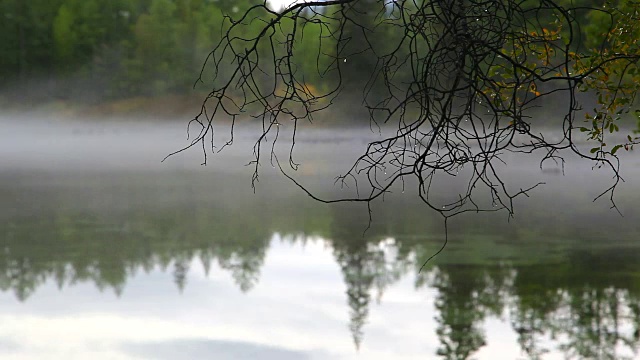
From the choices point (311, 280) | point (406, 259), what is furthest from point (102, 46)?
point (311, 280)

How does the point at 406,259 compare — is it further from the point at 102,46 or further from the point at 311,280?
the point at 102,46

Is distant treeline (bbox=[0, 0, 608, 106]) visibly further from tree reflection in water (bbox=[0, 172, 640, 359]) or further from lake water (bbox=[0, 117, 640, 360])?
tree reflection in water (bbox=[0, 172, 640, 359])

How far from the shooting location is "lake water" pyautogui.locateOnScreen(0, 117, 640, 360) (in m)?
8.28

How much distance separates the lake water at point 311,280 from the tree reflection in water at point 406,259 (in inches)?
1.1

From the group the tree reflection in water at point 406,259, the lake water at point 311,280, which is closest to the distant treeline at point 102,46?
the lake water at point 311,280

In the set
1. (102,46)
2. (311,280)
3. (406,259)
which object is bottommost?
(311,280)

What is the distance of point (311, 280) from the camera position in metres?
11.1

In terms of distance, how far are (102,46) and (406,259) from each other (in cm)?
2800

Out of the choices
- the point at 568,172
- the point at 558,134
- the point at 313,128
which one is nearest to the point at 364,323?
the point at 568,172

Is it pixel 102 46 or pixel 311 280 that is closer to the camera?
pixel 311 280

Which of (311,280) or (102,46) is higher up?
(102,46)

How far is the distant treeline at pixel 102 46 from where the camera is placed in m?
37.4

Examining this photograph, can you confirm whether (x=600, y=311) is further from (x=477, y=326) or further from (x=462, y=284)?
(x=462, y=284)

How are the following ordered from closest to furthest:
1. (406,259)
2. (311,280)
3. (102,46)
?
1. (311,280)
2. (406,259)
3. (102,46)
